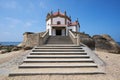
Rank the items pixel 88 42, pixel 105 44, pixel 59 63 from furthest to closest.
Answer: pixel 105 44, pixel 88 42, pixel 59 63

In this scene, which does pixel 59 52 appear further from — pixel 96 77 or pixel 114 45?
pixel 114 45

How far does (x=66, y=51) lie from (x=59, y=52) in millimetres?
759

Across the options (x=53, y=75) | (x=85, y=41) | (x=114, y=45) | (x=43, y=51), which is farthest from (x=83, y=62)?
(x=114, y=45)

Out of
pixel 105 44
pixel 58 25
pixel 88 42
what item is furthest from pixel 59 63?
pixel 58 25

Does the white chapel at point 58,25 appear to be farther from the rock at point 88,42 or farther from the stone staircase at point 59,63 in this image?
the stone staircase at point 59,63

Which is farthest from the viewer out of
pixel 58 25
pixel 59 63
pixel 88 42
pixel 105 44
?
pixel 58 25

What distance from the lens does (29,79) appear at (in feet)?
17.9

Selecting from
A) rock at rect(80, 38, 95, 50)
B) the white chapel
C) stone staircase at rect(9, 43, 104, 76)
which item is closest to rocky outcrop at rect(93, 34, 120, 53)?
rock at rect(80, 38, 95, 50)

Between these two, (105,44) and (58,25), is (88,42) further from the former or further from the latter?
(58,25)

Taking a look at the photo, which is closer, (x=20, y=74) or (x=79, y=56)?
(x=20, y=74)

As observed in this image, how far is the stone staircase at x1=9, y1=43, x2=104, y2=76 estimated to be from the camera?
6280 millimetres

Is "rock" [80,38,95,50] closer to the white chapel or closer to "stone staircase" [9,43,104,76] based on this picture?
"stone staircase" [9,43,104,76]

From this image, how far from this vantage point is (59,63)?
25.1 ft

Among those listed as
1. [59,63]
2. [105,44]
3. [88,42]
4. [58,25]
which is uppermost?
[58,25]
